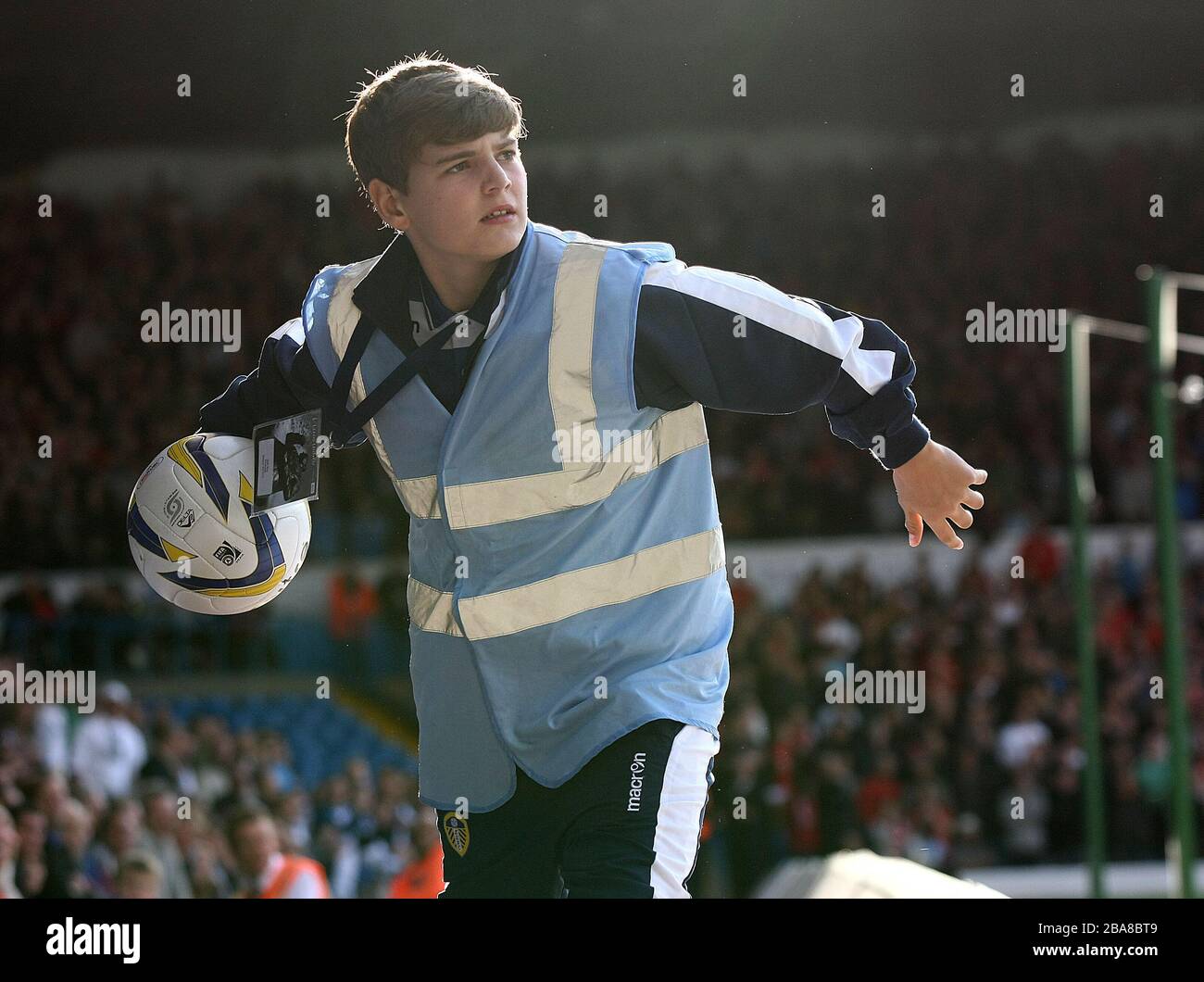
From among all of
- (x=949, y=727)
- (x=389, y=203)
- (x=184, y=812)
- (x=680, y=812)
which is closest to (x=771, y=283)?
(x=949, y=727)

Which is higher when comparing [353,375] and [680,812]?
[353,375]

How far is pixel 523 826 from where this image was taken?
2254mm

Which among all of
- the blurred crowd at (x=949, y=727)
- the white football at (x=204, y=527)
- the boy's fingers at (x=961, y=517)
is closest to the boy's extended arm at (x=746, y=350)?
the boy's fingers at (x=961, y=517)

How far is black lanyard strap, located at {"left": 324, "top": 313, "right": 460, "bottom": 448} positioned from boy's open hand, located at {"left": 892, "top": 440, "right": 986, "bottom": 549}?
0.71 m

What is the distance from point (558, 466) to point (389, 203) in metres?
0.51

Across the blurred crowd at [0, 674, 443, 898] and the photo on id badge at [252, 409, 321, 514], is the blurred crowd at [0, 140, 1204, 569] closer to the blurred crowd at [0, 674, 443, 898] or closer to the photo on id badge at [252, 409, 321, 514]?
the blurred crowd at [0, 674, 443, 898]

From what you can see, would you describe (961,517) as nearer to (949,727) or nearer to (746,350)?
(746,350)

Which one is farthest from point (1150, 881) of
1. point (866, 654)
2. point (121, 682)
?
point (121, 682)

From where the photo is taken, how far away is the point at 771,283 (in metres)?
Result: 7.46

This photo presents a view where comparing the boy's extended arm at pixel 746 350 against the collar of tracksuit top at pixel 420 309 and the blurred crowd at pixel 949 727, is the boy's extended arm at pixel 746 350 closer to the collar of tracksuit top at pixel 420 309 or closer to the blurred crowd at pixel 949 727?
the collar of tracksuit top at pixel 420 309

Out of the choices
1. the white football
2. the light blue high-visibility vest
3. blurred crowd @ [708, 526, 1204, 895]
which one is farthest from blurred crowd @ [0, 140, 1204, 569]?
the light blue high-visibility vest

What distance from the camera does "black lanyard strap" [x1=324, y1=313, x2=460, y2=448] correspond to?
228 cm

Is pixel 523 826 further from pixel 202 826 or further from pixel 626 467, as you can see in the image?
pixel 202 826
